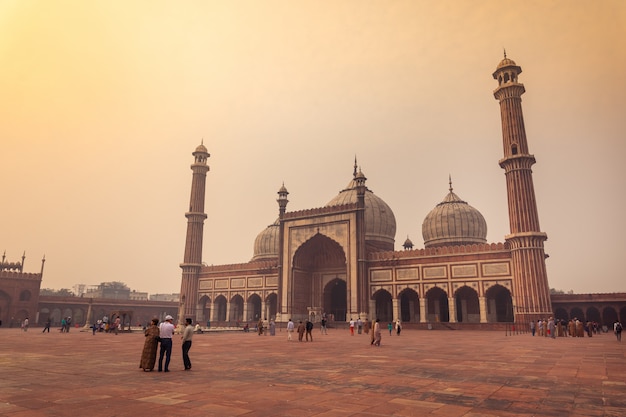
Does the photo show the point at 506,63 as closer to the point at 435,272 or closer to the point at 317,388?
the point at 435,272

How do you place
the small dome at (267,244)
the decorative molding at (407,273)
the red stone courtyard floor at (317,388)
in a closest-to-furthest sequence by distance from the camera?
the red stone courtyard floor at (317,388) < the decorative molding at (407,273) < the small dome at (267,244)

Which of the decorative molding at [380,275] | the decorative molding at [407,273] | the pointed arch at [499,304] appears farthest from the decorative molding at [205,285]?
the pointed arch at [499,304]

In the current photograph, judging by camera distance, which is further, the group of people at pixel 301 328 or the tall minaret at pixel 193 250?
the tall minaret at pixel 193 250

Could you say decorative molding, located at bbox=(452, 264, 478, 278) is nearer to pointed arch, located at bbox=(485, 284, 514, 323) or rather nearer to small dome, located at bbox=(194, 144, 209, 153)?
pointed arch, located at bbox=(485, 284, 514, 323)

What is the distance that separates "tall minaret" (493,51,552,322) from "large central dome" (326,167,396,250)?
14149 mm

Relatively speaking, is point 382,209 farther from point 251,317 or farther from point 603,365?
point 603,365

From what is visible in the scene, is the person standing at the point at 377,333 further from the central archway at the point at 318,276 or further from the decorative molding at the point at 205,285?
the decorative molding at the point at 205,285

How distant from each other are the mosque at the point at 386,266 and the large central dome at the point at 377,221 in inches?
4.5

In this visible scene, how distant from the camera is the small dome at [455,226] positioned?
4109cm

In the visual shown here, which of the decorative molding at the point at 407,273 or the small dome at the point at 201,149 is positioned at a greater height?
the small dome at the point at 201,149

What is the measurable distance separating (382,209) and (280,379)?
3869cm

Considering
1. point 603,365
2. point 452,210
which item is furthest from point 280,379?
point 452,210

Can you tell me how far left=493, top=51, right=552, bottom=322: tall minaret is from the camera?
94.2 feet

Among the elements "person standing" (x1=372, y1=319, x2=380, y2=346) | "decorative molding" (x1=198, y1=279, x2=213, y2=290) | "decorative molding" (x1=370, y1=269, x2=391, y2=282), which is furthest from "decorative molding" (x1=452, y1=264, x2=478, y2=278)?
"decorative molding" (x1=198, y1=279, x2=213, y2=290)
